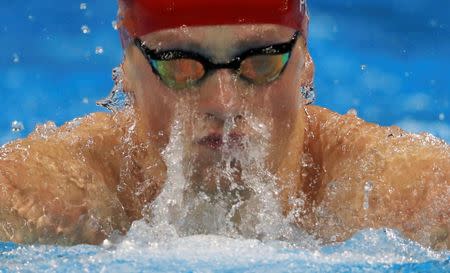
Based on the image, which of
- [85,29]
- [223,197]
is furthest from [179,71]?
Result: [85,29]

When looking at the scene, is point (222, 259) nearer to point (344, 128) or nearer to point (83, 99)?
point (344, 128)

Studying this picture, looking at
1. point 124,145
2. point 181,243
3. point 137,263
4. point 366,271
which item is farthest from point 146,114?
point 366,271

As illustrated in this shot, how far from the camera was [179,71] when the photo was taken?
6.08 feet

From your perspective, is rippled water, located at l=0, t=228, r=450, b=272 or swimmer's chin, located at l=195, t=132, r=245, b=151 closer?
rippled water, located at l=0, t=228, r=450, b=272

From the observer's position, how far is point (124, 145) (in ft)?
6.93

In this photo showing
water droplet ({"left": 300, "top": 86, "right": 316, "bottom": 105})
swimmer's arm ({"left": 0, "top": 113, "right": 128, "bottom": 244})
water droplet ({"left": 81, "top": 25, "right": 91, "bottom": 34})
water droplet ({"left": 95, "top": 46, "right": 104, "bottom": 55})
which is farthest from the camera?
water droplet ({"left": 81, "top": 25, "right": 91, "bottom": 34})

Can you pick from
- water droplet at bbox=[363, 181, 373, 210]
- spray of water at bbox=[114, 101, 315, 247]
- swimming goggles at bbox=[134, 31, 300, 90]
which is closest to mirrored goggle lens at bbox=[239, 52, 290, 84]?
swimming goggles at bbox=[134, 31, 300, 90]

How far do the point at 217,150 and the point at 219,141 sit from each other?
0.03 meters

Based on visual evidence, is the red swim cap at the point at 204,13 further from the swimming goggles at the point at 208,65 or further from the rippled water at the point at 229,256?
the rippled water at the point at 229,256

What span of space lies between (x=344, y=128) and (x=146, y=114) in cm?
58

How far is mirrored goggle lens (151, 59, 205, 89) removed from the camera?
1.82m

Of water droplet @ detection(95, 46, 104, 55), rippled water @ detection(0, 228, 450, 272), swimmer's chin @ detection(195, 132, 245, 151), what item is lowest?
rippled water @ detection(0, 228, 450, 272)

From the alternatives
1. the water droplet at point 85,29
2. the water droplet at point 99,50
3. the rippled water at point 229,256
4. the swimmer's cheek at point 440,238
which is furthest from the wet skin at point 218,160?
the water droplet at point 85,29

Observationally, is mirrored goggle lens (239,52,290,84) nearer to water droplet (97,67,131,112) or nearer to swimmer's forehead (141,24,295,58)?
swimmer's forehead (141,24,295,58)
